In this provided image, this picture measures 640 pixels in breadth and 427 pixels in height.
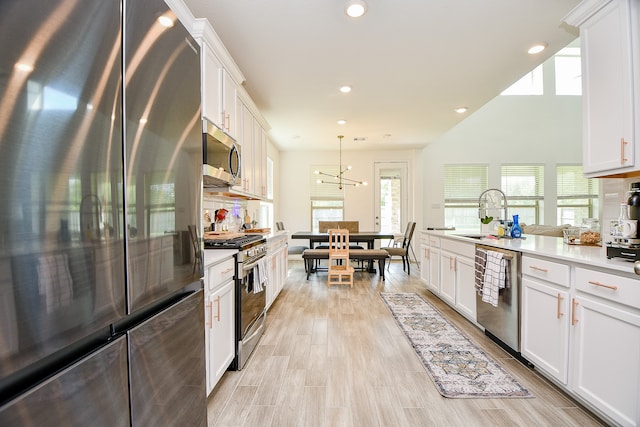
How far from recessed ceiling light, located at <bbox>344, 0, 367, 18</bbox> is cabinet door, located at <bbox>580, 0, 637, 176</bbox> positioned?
1521 millimetres

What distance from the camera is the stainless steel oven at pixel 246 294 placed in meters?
2.14

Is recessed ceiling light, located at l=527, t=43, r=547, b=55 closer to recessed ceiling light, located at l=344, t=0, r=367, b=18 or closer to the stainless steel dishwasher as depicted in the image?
recessed ceiling light, located at l=344, t=0, r=367, b=18

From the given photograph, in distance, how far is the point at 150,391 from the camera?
2.81ft

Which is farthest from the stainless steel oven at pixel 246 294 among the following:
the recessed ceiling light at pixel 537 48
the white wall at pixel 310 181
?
the white wall at pixel 310 181

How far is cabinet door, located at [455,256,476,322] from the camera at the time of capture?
2.88 meters

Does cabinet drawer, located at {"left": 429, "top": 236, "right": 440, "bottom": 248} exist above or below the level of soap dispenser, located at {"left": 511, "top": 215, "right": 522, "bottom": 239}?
below

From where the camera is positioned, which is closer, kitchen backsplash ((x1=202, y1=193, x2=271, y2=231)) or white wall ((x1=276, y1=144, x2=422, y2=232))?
kitchen backsplash ((x1=202, y1=193, x2=271, y2=231))

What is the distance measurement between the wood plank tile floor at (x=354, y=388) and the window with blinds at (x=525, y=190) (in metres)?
4.92

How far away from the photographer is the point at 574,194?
6.74m

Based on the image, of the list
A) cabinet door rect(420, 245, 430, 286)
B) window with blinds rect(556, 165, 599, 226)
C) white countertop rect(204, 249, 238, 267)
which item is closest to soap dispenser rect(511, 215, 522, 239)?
cabinet door rect(420, 245, 430, 286)

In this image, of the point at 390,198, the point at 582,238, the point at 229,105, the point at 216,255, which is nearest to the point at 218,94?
the point at 229,105

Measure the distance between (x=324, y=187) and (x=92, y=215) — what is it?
21.5ft

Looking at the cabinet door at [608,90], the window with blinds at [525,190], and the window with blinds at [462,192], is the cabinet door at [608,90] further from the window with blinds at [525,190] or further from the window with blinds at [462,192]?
the window with blinds at [525,190]

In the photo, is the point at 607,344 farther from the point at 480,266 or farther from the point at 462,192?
the point at 462,192
